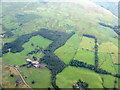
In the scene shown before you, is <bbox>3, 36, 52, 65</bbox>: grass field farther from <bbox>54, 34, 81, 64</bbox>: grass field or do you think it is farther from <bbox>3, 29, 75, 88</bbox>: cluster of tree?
<bbox>54, 34, 81, 64</bbox>: grass field

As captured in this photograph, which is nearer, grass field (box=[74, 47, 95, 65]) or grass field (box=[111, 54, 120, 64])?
grass field (box=[74, 47, 95, 65])

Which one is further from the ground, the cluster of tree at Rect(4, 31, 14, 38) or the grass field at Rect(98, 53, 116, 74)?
the cluster of tree at Rect(4, 31, 14, 38)

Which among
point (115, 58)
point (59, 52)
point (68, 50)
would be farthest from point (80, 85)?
point (115, 58)

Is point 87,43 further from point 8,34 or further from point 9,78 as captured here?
point 9,78

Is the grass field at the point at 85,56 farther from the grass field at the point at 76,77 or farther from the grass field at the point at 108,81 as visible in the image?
the grass field at the point at 108,81

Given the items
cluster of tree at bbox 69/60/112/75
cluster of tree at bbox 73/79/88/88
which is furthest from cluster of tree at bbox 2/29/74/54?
cluster of tree at bbox 73/79/88/88
